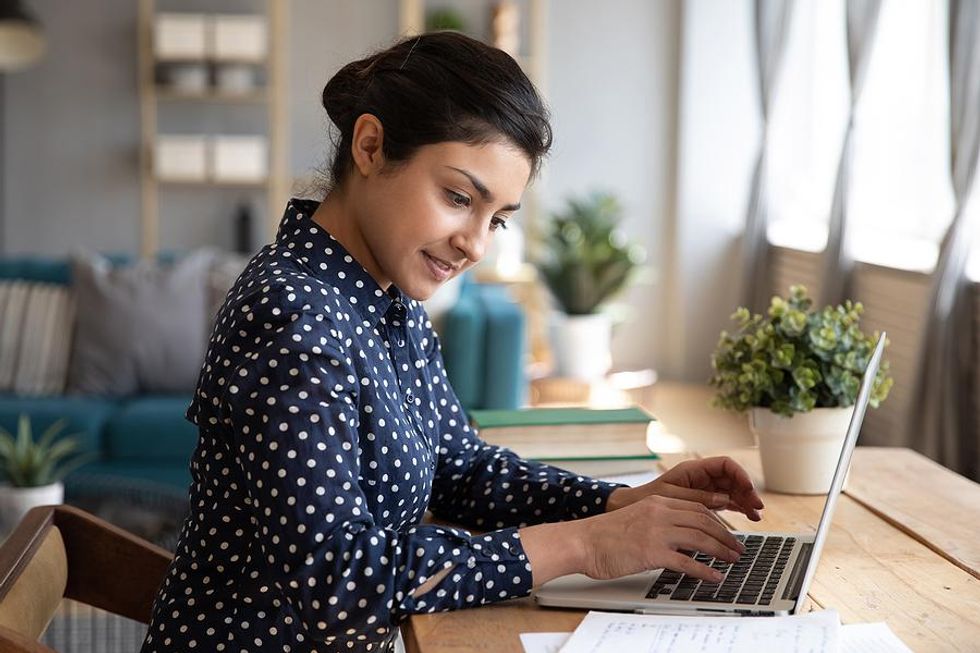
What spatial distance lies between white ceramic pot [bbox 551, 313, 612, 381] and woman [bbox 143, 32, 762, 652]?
4889mm

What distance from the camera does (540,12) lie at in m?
7.27

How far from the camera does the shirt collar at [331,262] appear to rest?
56.1 inches

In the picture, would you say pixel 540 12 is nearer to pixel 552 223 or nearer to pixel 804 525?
pixel 552 223

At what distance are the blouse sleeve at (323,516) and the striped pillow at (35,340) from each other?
12.4 ft

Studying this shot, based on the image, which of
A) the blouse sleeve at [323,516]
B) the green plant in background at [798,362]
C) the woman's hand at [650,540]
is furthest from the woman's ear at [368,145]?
the green plant in background at [798,362]

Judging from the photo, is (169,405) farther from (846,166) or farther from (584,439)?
(584,439)

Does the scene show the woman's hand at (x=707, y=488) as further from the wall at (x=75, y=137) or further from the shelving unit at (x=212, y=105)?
the wall at (x=75, y=137)

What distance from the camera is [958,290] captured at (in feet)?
13.5

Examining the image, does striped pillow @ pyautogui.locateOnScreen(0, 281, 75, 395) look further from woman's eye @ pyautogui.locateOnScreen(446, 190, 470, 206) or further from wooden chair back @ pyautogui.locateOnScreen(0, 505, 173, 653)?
woman's eye @ pyautogui.locateOnScreen(446, 190, 470, 206)

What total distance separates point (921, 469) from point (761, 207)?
4.79m

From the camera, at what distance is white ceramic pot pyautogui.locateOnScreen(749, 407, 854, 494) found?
170cm

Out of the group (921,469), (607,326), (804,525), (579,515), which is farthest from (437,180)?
(607,326)

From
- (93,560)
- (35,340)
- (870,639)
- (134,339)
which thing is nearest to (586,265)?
(134,339)

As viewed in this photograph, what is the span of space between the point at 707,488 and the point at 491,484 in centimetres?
28
